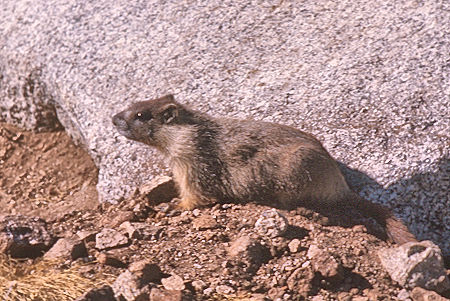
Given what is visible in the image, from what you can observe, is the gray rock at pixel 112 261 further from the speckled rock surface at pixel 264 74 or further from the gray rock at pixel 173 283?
the speckled rock surface at pixel 264 74

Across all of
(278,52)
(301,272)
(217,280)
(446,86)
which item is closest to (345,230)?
(301,272)

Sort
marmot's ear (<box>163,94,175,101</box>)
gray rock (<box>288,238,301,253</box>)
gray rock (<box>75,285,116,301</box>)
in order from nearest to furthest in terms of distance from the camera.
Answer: gray rock (<box>75,285,116,301</box>), gray rock (<box>288,238,301,253</box>), marmot's ear (<box>163,94,175,101</box>)

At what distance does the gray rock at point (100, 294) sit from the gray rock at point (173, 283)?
357 millimetres

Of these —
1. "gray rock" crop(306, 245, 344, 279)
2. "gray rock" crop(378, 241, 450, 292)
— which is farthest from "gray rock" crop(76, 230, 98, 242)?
"gray rock" crop(378, 241, 450, 292)

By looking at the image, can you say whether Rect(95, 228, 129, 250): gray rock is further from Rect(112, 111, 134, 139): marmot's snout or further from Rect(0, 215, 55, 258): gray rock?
Rect(112, 111, 134, 139): marmot's snout

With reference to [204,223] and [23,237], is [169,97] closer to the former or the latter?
[204,223]

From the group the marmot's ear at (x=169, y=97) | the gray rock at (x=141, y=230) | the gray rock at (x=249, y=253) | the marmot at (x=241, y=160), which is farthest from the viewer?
the marmot's ear at (x=169, y=97)

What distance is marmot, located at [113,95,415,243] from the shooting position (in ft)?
17.2

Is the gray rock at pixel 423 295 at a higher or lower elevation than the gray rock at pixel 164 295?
lower

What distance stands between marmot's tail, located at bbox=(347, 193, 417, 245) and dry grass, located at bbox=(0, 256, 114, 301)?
196 centimetres

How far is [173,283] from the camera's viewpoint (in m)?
4.40

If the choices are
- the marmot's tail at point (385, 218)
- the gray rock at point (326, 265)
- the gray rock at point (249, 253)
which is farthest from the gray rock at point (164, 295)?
the marmot's tail at point (385, 218)

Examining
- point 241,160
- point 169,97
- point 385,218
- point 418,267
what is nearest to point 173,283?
point 241,160

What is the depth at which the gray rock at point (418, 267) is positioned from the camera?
14.6ft
